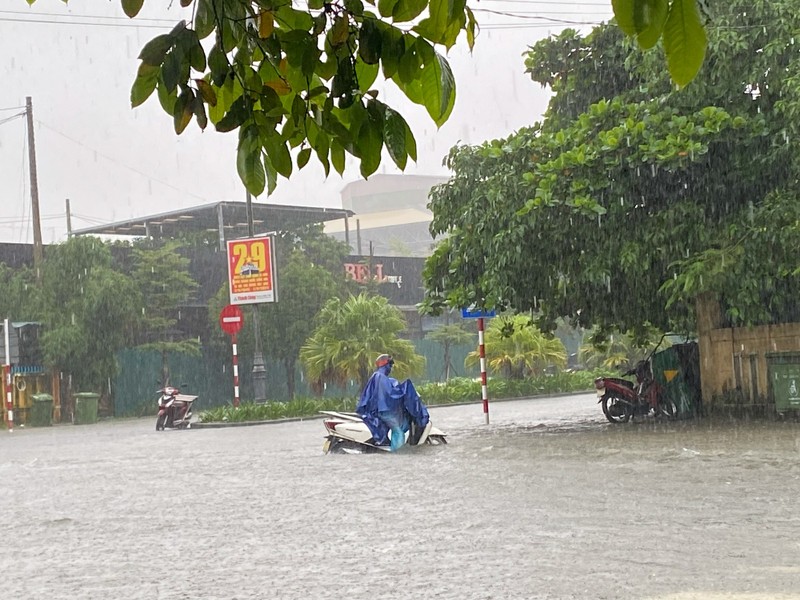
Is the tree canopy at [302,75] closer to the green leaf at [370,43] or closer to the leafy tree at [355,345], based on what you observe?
the green leaf at [370,43]

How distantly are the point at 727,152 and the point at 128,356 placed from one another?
859 inches

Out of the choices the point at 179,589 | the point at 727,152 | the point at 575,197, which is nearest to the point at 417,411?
the point at 575,197

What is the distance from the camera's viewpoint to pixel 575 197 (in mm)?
17188

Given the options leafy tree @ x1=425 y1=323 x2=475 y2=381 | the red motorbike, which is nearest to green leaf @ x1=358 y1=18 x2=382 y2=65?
the red motorbike

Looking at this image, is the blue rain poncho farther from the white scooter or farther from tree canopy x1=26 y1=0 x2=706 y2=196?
tree canopy x1=26 y1=0 x2=706 y2=196

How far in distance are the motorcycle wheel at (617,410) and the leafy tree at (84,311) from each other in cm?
1769

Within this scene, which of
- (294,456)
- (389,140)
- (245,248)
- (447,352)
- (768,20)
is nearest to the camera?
(389,140)

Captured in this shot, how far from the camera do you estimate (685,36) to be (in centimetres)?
266

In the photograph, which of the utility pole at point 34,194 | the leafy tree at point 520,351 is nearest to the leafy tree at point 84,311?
the utility pole at point 34,194

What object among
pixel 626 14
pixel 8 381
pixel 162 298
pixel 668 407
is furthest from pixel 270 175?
pixel 162 298

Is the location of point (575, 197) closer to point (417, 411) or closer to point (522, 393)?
point (417, 411)

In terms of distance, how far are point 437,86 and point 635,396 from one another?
57.6 feet

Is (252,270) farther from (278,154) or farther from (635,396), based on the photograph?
(278,154)

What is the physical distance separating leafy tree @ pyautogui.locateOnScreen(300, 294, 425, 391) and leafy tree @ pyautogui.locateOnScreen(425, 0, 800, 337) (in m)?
12.2
